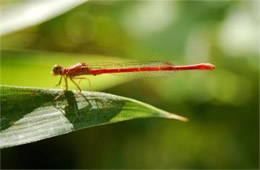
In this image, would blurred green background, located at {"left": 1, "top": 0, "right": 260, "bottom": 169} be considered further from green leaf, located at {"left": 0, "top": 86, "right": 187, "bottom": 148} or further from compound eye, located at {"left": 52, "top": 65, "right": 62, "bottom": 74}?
green leaf, located at {"left": 0, "top": 86, "right": 187, "bottom": 148}

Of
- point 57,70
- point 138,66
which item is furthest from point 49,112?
point 138,66

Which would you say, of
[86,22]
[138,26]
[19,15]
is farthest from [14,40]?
[138,26]

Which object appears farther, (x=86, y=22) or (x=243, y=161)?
(x=86, y=22)

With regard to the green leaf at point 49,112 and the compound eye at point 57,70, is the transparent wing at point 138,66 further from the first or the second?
the green leaf at point 49,112

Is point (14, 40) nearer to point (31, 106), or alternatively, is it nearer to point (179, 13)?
point (179, 13)

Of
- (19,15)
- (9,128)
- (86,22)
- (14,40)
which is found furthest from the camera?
(86,22)

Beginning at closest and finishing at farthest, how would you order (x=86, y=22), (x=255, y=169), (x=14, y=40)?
1. (x=14, y=40)
2. (x=255, y=169)
3. (x=86, y=22)
